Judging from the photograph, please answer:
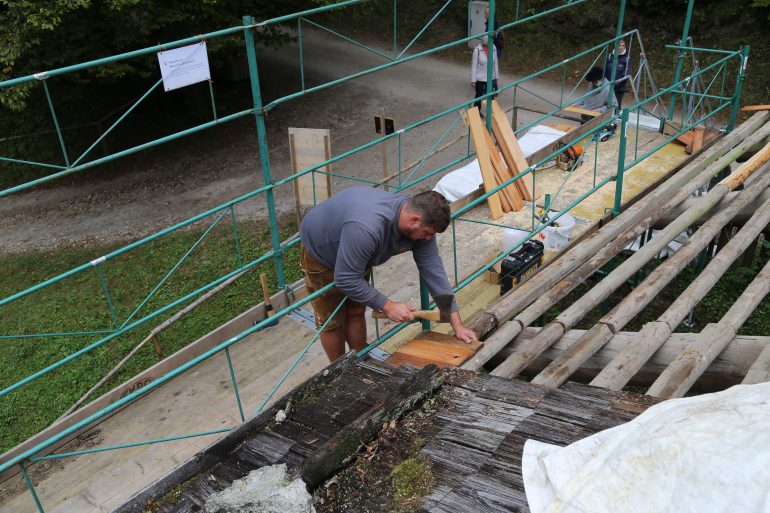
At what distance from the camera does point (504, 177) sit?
917 cm

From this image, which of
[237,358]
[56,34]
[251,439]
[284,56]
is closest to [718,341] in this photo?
[251,439]

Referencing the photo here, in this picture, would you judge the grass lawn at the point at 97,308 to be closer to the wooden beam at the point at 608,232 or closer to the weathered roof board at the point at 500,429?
the wooden beam at the point at 608,232

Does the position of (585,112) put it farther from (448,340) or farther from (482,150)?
(448,340)

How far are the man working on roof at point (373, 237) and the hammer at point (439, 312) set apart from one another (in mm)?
42

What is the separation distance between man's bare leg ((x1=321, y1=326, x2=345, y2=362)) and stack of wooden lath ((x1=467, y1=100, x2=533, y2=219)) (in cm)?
377

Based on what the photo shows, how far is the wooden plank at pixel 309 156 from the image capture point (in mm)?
8742

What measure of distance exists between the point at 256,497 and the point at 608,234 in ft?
15.6

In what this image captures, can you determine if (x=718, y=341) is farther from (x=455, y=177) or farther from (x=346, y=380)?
(x=455, y=177)

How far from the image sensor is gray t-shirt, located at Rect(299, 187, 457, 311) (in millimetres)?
4113

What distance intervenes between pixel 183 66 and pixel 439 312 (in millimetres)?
4153

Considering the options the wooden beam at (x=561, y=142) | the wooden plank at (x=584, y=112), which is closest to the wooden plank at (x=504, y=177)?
the wooden beam at (x=561, y=142)

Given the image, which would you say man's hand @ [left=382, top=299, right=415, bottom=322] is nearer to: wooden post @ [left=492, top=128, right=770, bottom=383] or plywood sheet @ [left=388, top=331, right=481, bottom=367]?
plywood sheet @ [left=388, top=331, right=481, bottom=367]

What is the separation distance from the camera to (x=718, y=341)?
451cm

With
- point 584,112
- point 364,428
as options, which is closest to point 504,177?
point 584,112
